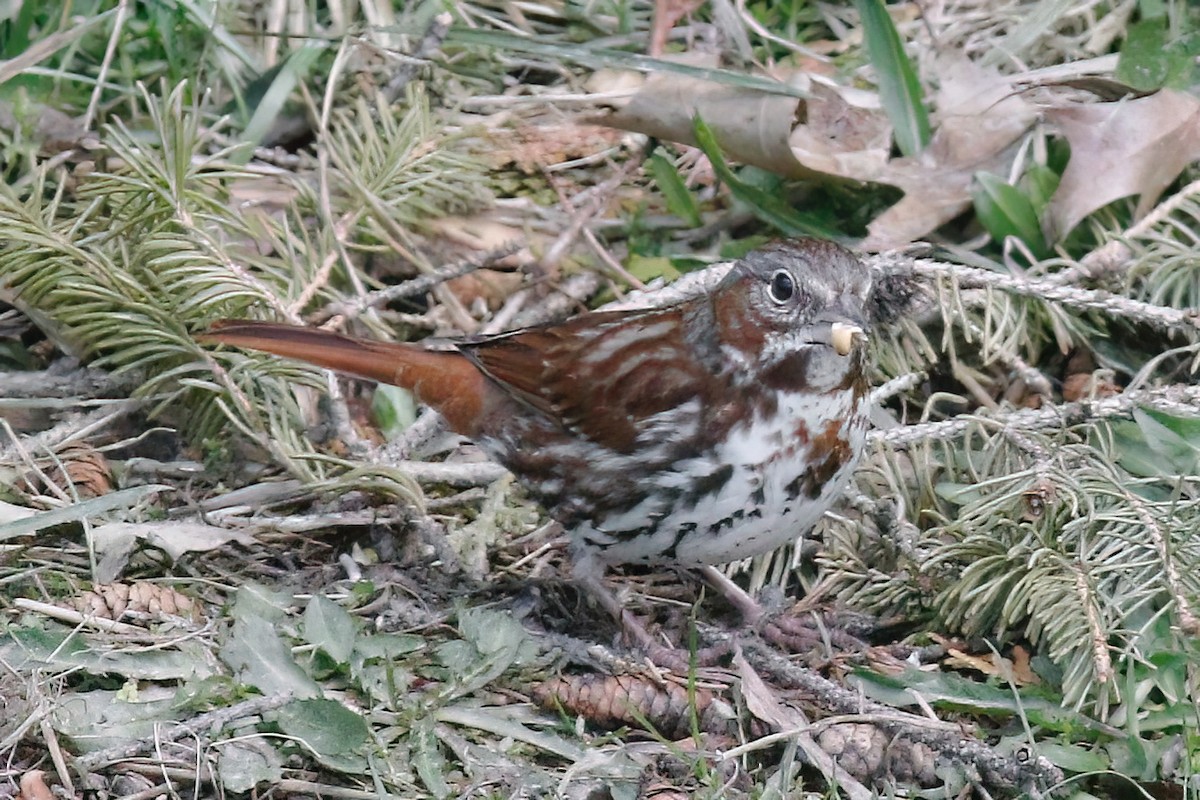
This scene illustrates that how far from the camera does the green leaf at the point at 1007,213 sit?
4.17 m

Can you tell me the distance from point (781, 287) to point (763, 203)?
117cm

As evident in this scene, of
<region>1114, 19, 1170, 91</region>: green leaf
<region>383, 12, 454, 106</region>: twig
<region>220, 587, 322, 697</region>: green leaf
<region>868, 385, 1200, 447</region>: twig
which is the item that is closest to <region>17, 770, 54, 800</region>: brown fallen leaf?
<region>220, 587, 322, 697</region>: green leaf

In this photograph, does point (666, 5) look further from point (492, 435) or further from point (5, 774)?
point (5, 774)

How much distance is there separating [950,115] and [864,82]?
0.41 m

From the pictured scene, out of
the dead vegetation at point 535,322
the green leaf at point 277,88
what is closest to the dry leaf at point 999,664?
the dead vegetation at point 535,322

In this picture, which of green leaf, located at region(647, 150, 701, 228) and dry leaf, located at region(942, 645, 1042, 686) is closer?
dry leaf, located at region(942, 645, 1042, 686)

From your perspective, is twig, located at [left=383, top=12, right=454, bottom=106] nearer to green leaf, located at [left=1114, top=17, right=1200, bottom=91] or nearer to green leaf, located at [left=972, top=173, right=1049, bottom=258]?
green leaf, located at [left=972, top=173, right=1049, bottom=258]

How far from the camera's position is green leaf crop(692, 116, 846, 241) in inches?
168

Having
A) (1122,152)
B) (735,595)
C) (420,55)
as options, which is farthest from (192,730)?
(1122,152)

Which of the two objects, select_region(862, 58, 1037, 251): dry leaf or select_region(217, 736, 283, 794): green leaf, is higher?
select_region(862, 58, 1037, 251): dry leaf

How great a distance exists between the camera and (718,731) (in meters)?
3.03

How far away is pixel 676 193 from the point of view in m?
4.45

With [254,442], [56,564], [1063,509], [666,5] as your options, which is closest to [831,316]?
[1063,509]

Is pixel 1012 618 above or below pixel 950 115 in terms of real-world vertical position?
below
